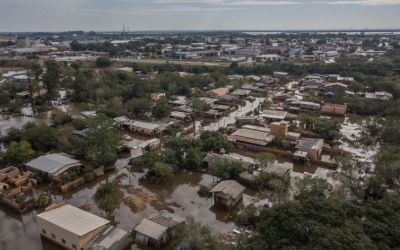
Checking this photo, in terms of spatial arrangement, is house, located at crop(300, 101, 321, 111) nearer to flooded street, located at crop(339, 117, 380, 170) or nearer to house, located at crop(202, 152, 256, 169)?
flooded street, located at crop(339, 117, 380, 170)

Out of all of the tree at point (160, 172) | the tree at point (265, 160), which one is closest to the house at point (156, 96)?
the tree at point (160, 172)

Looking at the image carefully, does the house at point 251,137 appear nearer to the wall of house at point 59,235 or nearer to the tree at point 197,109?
the tree at point 197,109

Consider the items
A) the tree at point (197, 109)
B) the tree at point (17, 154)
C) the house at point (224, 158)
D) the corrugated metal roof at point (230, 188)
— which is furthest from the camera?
the tree at point (197, 109)

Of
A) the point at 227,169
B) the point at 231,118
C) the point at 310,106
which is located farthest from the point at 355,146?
the point at 227,169

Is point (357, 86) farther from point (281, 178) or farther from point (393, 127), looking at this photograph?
point (281, 178)

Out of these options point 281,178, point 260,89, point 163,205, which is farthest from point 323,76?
point 163,205

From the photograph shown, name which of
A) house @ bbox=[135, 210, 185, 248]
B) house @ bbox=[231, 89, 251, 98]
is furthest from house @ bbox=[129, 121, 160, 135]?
house @ bbox=[231, 89, 251, 98]
